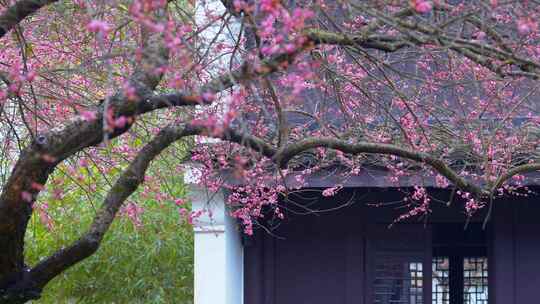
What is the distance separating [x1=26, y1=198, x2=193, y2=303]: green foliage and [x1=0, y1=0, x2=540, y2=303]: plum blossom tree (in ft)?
2.91

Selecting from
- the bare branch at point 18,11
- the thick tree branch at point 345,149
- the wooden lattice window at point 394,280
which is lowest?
the wooden lattice window at point 394,280

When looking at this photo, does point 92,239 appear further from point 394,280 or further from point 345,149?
point 394,280

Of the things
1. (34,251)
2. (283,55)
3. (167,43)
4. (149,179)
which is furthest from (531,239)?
(167,43)

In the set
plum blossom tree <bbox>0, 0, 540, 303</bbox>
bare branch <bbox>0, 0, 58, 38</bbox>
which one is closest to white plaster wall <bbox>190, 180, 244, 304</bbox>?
plum blossom tree <bbox>0, 0, 540, 303</bbox>

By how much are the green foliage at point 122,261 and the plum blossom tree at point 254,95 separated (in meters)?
0.89

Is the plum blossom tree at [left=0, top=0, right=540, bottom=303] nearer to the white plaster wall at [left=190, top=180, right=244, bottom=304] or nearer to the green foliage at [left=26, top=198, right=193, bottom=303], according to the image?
the white plaster wall at [left=190, top=180, right=244, bottom=304]

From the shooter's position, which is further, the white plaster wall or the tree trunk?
the white plaster wall

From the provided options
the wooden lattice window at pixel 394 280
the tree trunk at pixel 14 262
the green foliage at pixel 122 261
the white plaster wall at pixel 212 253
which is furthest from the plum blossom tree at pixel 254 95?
the green foliage at pixel 122 261

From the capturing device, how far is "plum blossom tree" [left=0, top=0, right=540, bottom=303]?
4.07 meters

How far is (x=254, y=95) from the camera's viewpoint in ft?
13.0

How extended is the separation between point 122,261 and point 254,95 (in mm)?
6036

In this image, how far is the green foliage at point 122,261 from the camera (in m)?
9.60

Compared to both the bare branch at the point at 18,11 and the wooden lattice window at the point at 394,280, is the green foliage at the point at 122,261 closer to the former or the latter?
the wooden lattice window at the point at 394,280

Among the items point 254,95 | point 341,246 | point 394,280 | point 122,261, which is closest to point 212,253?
point 341,246
